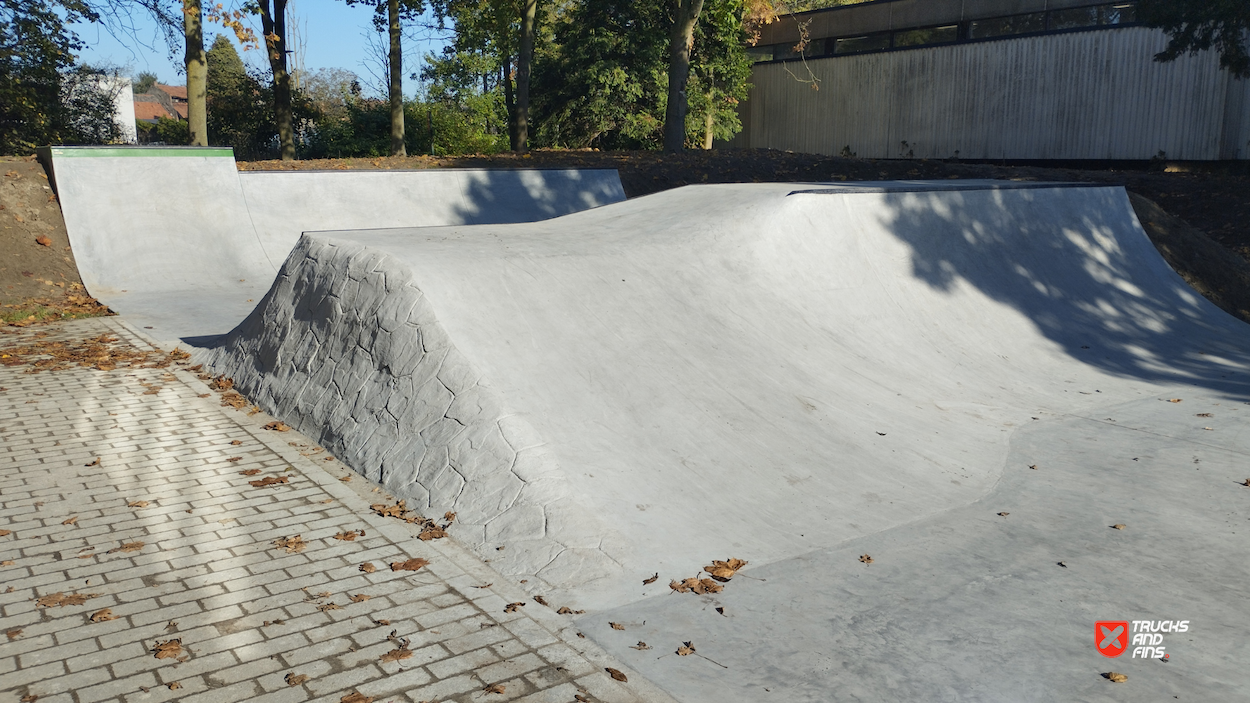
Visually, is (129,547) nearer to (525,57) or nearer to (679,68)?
(679,68)

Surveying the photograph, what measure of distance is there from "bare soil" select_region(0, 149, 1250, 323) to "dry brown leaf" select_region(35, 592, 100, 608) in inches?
323

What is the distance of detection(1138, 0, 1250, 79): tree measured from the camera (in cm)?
1408

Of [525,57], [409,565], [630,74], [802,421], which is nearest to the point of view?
[409,565]

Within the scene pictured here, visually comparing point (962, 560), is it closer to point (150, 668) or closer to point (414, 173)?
point (150, 668)

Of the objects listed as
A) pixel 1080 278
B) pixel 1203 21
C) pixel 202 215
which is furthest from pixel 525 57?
pixel 1080 278

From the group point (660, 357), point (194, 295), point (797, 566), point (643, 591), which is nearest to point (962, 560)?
point (797, 566)

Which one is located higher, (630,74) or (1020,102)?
(630,74)

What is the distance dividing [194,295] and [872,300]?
8850mm

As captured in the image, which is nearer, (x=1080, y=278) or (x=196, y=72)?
(x=1080, y=278)

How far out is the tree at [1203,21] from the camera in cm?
1408

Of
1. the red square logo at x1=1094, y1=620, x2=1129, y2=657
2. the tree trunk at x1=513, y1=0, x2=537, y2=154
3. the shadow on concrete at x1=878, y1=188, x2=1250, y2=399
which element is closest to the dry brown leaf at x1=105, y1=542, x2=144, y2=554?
the red square logo at x1=1094, y1=620, x2=1129, y2=657

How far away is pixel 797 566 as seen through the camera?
4645mm

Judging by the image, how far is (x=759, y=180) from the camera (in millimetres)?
18188

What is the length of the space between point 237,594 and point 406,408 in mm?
1863
